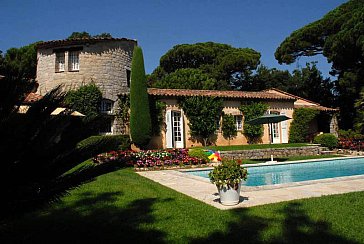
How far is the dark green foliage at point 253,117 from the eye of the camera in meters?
20.7

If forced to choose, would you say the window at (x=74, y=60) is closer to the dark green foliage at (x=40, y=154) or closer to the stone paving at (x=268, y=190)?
the stone paving at (x=268, y=190)

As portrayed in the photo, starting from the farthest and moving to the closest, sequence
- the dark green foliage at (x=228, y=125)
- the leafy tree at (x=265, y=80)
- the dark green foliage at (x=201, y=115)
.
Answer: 1. the leafy tree at (x=265, y=80)
2. the dark green foliage at (x=228, y=125)
3. the dark green foliage at (x=201, y=115)

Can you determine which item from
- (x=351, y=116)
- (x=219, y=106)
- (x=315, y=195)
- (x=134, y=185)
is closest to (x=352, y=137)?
(x=351, y=116)

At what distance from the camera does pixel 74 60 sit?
62.3ft

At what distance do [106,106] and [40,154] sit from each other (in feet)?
54.5

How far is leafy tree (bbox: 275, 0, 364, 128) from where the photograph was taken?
2198cm

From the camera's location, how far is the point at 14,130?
2.52 m

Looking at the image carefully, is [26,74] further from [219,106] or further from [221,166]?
[219,106]

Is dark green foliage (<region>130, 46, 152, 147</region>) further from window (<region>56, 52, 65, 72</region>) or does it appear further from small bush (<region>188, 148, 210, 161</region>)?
window (<region>56, 52, 65, 72</region>)

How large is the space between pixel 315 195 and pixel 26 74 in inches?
245

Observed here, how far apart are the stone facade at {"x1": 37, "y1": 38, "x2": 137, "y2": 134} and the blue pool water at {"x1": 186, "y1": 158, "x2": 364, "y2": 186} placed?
9673 mm

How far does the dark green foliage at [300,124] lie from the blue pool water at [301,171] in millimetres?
7003

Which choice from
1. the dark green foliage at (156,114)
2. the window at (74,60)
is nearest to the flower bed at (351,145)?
the dark green foliage at (156,114)

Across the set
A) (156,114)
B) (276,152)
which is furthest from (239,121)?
(156,114)
